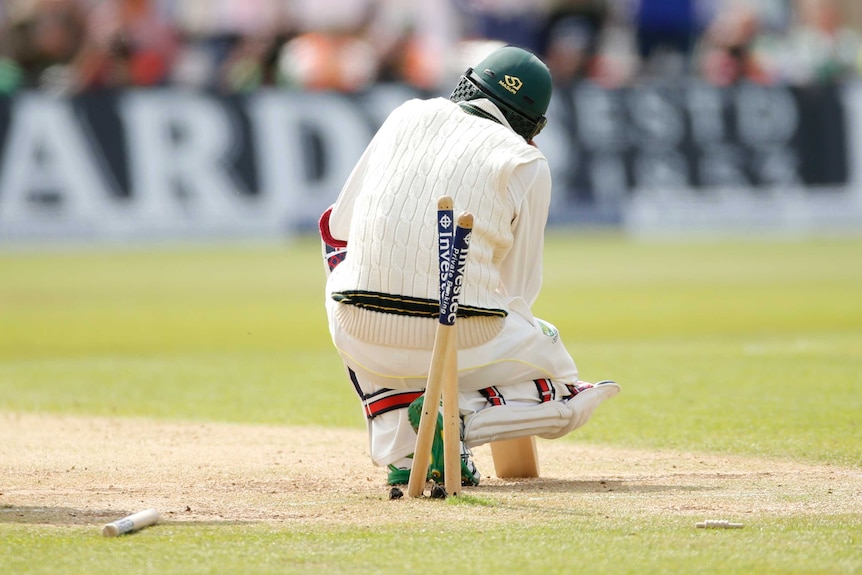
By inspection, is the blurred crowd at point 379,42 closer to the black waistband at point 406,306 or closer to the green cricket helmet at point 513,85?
the green cricket helmet at point 513,85

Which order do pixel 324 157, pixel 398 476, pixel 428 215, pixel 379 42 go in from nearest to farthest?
pixel 428 215, pixel 398 476, pixel 324 157, pixel 379 42

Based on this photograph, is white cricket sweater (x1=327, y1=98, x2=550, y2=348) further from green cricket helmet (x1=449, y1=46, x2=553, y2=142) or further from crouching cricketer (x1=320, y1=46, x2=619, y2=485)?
green cricket helmet (x1=449, y1=46, x2=553, y2=142)

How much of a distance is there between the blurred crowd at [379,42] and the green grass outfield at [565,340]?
9.06 feet

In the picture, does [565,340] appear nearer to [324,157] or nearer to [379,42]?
[324,157]

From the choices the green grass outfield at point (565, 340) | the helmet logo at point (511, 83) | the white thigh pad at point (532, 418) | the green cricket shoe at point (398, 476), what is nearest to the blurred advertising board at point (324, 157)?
the green grass outfield at point (565, 340)

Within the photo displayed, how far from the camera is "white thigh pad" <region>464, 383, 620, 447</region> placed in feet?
17.1

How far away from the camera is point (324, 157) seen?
64.0 feet

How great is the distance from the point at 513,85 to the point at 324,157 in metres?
14.1

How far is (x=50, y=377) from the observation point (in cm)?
948

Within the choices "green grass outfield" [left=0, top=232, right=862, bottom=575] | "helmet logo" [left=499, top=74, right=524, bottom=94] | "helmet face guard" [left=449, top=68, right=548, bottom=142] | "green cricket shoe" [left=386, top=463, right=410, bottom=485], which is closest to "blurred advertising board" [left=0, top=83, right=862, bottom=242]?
"green grass outfield" [left=0, top=232, right=862, bottom=575]

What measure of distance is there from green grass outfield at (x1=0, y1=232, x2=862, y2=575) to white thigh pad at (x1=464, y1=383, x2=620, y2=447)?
72cm

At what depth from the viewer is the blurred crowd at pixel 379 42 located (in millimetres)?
20531

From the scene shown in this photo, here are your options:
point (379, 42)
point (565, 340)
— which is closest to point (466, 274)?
point (565, 340)

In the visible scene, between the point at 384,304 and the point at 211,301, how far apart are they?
9.85 m
